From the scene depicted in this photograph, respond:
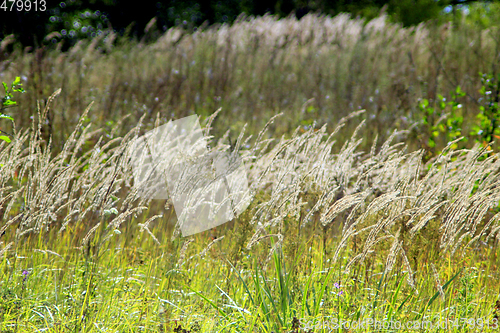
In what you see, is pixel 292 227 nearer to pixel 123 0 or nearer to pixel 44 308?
pixel 44 308

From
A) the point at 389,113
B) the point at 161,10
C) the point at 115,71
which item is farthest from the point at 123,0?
the point at 389,113

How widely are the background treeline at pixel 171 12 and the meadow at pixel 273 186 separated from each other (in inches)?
191

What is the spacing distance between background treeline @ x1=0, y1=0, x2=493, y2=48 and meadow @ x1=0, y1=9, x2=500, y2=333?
485 cm

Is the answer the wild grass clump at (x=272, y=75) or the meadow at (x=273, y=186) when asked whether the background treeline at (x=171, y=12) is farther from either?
the meadow at (x=273, y=186)

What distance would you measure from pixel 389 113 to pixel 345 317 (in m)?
4.73

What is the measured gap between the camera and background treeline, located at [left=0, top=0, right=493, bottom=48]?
12742 millimetres

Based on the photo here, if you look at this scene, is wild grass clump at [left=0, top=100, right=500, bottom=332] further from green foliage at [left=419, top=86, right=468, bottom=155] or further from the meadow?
green foliage at [left=419, top=86, right=468, bottom=155]

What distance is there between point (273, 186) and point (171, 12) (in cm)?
1317

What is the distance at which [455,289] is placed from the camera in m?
2.60

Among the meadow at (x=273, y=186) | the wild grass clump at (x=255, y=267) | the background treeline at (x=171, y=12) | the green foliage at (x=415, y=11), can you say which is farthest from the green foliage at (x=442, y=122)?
the green foliage at (x=415, y=11)

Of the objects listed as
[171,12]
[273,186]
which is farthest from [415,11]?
[273,186]

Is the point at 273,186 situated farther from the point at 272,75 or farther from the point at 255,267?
the point at 272,75

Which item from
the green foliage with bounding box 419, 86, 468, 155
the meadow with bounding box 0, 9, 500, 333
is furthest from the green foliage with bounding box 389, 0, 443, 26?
the green foliage with bounding box 419, 86, 468, 155

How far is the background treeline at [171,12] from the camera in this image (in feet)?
41.8
